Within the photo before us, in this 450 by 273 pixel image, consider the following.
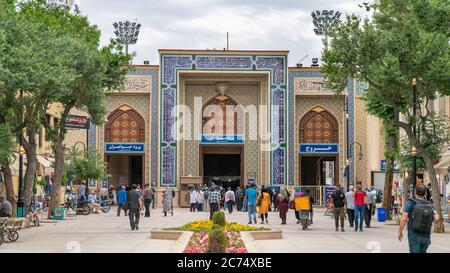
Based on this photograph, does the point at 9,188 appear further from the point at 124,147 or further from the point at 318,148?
the point at 318,148

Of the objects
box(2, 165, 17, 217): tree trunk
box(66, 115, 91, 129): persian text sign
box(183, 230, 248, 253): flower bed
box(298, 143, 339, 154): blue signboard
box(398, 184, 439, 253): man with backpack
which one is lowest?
box(183, 230, 248, 253): flower bed

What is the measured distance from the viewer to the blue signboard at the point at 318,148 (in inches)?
2104

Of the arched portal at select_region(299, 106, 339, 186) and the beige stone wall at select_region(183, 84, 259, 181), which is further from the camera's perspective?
the beige stone wall at select_region(183, 84, 259, 181)

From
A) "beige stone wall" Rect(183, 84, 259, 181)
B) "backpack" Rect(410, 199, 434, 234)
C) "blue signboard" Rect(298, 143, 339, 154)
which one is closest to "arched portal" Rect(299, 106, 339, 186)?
"blue signboard" Rect(298, 143, 339, 154)

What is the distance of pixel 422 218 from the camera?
41.3 ft

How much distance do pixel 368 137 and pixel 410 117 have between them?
28.6 metres

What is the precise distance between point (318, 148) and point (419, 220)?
41033 mm

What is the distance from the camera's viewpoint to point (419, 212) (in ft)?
41.4

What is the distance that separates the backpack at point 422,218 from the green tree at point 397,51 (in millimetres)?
A: 13012

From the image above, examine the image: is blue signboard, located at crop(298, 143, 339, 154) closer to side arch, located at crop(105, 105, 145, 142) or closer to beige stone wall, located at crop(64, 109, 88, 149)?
side arch, located at crop(105, 105, 145, 142)

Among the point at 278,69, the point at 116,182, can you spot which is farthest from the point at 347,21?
the point at 116,182

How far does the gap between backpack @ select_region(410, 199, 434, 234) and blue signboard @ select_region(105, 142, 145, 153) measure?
41358mm

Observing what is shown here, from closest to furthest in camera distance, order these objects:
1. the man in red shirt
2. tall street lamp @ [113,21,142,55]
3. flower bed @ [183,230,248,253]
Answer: flower bed @ [183,230,248,253] → the man in red shirt → tall street lamp @ [113,21,142,55]

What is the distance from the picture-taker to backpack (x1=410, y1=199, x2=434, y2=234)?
1258cm
